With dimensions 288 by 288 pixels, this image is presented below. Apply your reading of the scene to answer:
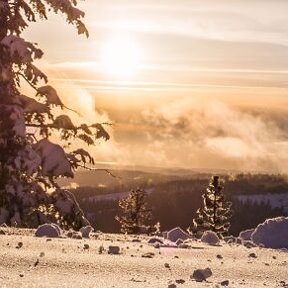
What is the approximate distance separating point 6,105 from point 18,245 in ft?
23.7

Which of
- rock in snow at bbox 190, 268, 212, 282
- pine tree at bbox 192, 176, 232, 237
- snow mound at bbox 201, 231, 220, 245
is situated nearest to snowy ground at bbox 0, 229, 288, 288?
rock in snow at bbox 190, 268, 212, 282

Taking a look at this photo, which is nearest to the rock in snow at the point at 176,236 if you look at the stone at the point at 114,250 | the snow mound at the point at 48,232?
the snow mound at the point at 48,232

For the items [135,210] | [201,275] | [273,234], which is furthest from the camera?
[135,210]

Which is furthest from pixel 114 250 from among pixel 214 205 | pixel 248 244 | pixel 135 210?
pixel 135 210

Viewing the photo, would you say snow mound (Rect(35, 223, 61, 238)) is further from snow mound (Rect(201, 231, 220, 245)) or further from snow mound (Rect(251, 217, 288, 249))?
snow mound (Rect(251, 217, 288, 249))

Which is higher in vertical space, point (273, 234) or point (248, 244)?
point (273, 234)

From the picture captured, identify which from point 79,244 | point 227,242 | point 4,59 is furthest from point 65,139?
point 79,244

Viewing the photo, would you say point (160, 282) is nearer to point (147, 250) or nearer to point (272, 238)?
point (147, 250)

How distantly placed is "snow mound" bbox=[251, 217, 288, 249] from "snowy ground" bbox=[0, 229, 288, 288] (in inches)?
31.8

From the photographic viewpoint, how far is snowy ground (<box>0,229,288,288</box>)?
15.9 feet

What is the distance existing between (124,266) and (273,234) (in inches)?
160

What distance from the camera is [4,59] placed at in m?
14.0

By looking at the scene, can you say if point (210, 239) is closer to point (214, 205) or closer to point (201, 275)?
point (201, 275)

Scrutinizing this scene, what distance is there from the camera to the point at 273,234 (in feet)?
30.6
